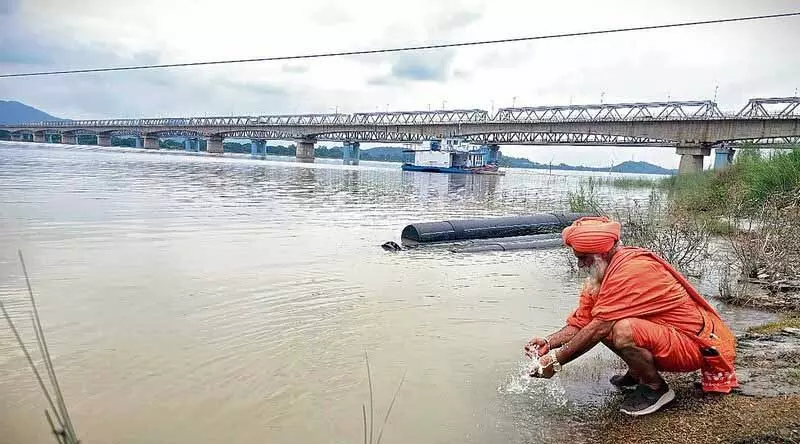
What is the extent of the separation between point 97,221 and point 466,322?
956cm

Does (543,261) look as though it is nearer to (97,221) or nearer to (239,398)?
(239,398)

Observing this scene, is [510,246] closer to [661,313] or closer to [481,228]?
[481,228]

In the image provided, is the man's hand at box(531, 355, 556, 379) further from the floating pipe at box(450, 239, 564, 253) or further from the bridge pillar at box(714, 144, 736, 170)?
the bridge pillar at box(714, 144, 736, 170)

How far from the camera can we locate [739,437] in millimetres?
3365

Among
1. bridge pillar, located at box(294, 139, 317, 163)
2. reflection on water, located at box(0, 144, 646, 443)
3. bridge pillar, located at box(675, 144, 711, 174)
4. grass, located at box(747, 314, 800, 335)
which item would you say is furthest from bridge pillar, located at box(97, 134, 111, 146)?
grass, located at box(747, 314, 800, 335)

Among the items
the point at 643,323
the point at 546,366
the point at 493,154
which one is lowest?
the point at 546,366

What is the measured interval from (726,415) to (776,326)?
2991 mm

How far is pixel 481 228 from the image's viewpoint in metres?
13.2

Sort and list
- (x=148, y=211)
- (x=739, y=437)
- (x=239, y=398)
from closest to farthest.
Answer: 1. (x=739, y=437)
2. (x=239, y=398)
3. (x=148, y=211)

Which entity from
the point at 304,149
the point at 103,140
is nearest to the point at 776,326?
the point at 304,149

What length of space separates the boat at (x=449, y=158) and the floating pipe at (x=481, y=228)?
5499 centimetres

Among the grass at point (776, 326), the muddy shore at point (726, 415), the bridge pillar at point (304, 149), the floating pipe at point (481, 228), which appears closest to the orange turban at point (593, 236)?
the muddy shore at point (726, 415)

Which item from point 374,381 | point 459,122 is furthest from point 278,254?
point 459,122

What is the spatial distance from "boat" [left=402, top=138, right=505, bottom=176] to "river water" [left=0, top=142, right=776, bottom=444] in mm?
59167
